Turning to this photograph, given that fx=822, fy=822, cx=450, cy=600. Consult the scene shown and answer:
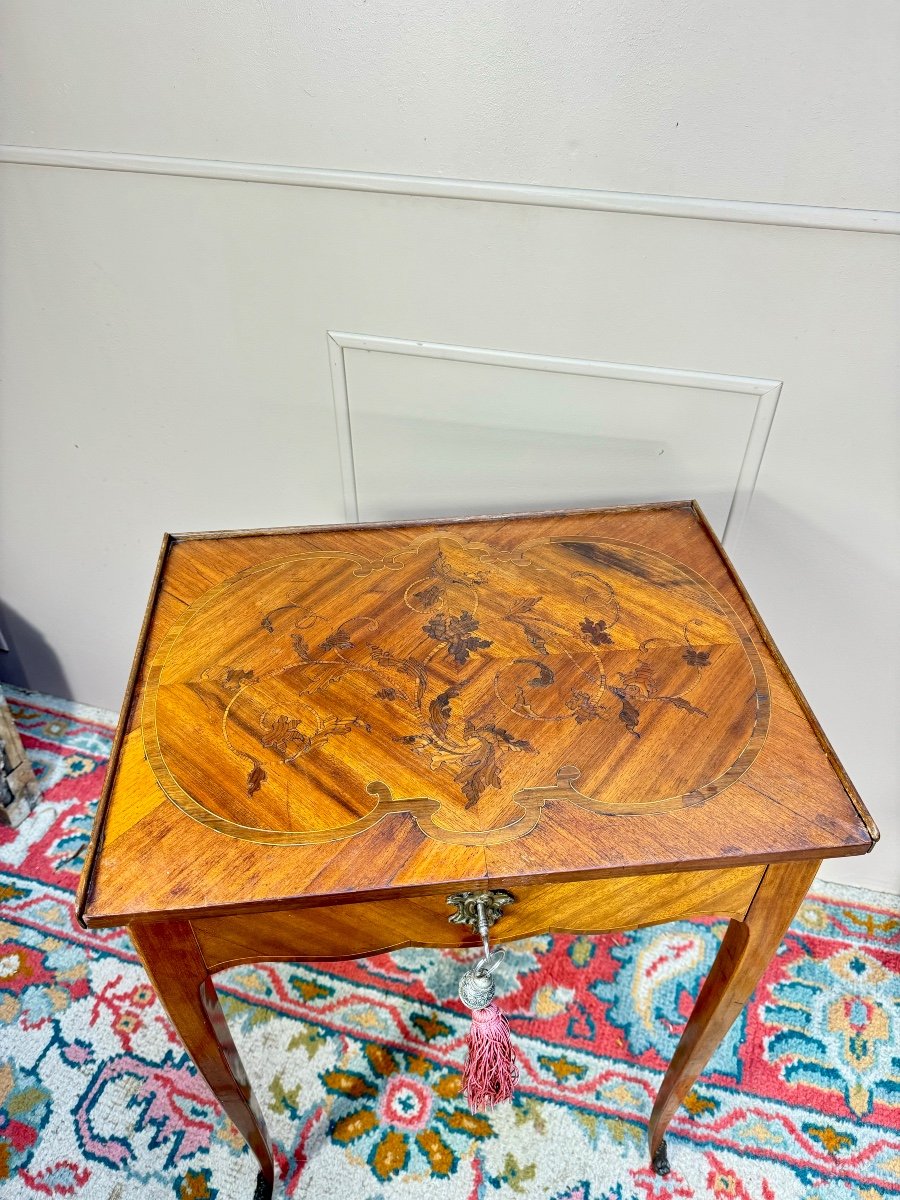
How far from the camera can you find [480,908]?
24.9 inches

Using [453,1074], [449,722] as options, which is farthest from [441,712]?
[453,1074]

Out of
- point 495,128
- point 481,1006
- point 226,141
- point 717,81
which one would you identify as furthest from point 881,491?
point 226,141

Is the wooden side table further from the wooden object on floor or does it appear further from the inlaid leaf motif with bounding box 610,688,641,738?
the wooden object on floor

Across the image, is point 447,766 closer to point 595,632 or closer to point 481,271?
point 595,632

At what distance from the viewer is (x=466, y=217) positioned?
0.81 meters

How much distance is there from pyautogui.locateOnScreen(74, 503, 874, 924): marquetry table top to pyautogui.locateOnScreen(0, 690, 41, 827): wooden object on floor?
0.62 m

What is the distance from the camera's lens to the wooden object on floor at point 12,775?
126cm

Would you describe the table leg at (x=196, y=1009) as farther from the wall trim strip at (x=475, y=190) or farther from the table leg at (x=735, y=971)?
the wall trim strip at (x=475, y=190)

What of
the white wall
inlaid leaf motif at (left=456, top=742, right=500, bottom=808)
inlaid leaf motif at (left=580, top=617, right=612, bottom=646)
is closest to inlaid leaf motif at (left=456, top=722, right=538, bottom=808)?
inlaid leaf motif at (left=456, top=742, right=500, bottom=808)

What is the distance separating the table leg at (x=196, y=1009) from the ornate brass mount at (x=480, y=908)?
207mm

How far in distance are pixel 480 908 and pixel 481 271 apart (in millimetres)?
610

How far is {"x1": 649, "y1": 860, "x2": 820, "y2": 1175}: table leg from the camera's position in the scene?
66 cm

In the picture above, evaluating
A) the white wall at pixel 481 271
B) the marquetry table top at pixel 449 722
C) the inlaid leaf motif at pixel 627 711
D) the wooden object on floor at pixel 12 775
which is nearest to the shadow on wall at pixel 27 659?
the wooden object on floor at pixel 12 775

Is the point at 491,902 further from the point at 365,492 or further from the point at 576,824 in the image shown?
the point at 365,492
